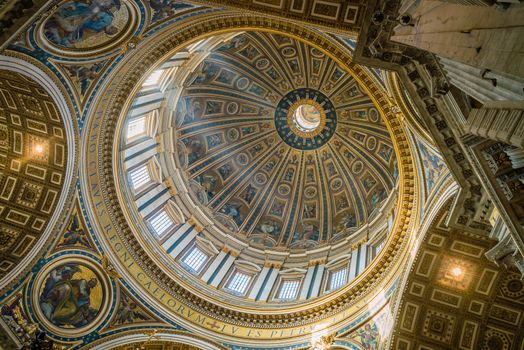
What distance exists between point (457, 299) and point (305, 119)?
20.4 metres

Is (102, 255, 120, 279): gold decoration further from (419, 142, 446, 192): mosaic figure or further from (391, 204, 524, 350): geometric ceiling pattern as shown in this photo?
(419, 142, 446, 192): mosaic figure

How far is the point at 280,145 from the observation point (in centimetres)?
3225

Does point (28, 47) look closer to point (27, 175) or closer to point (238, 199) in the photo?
point (27, 175)

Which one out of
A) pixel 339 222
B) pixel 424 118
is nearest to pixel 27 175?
pixel 424 118

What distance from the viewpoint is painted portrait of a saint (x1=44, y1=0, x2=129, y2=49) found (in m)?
12.3

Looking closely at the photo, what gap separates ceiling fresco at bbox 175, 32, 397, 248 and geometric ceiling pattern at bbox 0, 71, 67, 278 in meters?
10.7

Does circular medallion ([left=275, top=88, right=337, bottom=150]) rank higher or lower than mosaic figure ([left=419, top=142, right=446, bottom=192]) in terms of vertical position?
higher

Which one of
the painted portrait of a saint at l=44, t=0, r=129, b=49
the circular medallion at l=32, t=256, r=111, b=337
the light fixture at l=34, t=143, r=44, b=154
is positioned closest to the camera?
the painted portrait of a saint at l=44, t=0, r=129, b=49

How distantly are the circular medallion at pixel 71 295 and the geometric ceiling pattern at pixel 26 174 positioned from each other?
1.49m

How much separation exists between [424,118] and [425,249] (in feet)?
20.3

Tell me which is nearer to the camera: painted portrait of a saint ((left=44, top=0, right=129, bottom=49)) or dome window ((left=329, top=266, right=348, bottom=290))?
painted portrait of a saint ((left=44, top=0, right=129, bottom=49))

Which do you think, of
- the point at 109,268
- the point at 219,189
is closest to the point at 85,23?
the point at 109,268

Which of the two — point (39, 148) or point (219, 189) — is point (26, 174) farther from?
point (219, 189)

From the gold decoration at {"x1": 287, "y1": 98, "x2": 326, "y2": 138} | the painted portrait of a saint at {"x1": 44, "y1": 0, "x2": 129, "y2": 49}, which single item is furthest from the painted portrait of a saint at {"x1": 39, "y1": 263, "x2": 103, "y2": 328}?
the gold decoration at {"x1": 287, "y1": 98, "x2": 326, "y2": 138}
